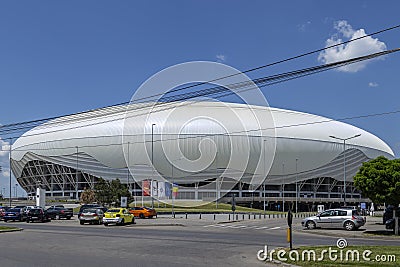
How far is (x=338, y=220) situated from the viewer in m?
38.1

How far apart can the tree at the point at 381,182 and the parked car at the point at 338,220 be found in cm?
734

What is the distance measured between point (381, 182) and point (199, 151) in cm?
8070

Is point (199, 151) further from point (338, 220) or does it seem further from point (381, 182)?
point (381, 182)

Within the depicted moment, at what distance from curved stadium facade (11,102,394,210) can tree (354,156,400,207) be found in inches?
2796

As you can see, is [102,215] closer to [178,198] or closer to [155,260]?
[155,260]

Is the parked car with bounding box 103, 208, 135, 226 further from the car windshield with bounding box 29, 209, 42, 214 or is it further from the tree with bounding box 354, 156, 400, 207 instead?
the tree with bounding box 354, 156, 400, 207

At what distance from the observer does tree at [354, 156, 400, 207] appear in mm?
28656

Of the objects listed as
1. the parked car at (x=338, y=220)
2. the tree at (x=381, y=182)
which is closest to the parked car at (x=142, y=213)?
the parked car at (x=338, y=220)

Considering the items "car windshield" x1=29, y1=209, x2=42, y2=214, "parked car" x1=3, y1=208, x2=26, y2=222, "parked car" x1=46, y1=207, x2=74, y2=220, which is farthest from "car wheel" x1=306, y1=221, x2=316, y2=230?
"parked car" x1=46, y1=207, x2=74, y2=220

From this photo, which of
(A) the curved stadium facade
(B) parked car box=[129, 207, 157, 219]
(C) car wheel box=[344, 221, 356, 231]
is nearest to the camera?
(C) car wheel box=[344, 221, 356, 231]

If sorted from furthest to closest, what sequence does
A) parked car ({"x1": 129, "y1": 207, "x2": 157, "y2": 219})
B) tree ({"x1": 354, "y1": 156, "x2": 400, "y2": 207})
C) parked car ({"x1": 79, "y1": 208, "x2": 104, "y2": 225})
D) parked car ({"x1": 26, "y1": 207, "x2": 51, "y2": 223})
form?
parked car ({"x1": 129, "y1": 207, "x2": 157, "y2": 219})
parked car ({"x1": 26, "y1": 207, "x2": 51, "y2": 223})
parked car ({"x1": 79, "y1": 208, "x2": 104, "y2": 225})
tree ({"x1": 354, "y1": 156, "x2": 400, "y2": 207})

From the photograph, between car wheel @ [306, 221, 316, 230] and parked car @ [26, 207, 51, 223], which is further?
parked car @ [26, 207, 51, 223]

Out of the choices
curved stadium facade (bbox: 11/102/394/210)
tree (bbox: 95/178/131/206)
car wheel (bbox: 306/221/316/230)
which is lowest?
car wheel (bbox: 306/221/316/230)

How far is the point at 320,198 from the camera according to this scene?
394 ft
